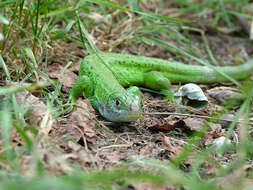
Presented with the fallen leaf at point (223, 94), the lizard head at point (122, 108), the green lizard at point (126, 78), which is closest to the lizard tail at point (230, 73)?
the green lizard at point (126, 78)

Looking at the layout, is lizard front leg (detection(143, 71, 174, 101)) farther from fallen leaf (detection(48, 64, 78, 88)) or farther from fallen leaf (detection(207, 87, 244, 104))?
fallen leaf (detection(48, 64, 78, 88))

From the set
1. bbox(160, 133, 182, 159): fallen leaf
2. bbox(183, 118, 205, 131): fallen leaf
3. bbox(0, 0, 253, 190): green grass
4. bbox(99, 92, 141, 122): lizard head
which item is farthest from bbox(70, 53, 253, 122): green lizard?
bbox(183, 118, 205, 131): fallen leaf

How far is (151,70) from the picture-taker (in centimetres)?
555

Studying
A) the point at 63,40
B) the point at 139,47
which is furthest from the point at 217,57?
the point at 63,40

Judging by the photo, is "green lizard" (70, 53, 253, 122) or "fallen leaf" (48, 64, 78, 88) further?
"fallen leaf" (48, 64, 78, 88)

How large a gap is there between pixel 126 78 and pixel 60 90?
128 cm

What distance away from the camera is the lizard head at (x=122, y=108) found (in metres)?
3.62

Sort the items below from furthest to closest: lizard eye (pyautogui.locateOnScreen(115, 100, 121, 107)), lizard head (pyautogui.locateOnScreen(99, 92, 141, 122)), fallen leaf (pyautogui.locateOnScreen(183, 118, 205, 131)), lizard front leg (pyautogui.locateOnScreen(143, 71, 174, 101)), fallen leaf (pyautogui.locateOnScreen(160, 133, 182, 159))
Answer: lizard front leg (pyautogui.locateOnScreen(143, 71, 174, 101)) → fallen leaf (pyautogui.locateOnScreen(183, 118, 205, 131)) → lizard eye (pyautogui.locateOnScreen(115, 100, 121, 107)) → lizard head (pyautogui.locateOnScreen(99, 92, 141, 122)) → fallen leaf (pyautogui.locateOnScreen(160, 133, 182, 159))

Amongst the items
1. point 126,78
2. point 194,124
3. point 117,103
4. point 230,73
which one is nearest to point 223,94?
point 230,73

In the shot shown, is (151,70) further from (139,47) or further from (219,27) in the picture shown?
(219,27)

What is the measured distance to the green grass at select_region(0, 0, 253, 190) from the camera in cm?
201

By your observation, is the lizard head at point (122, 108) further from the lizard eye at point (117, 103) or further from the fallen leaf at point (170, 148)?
the fallen leaf at point (170, 148)

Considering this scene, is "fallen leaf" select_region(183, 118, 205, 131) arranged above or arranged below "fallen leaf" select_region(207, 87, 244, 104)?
above

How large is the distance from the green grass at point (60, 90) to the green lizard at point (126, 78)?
302mm
